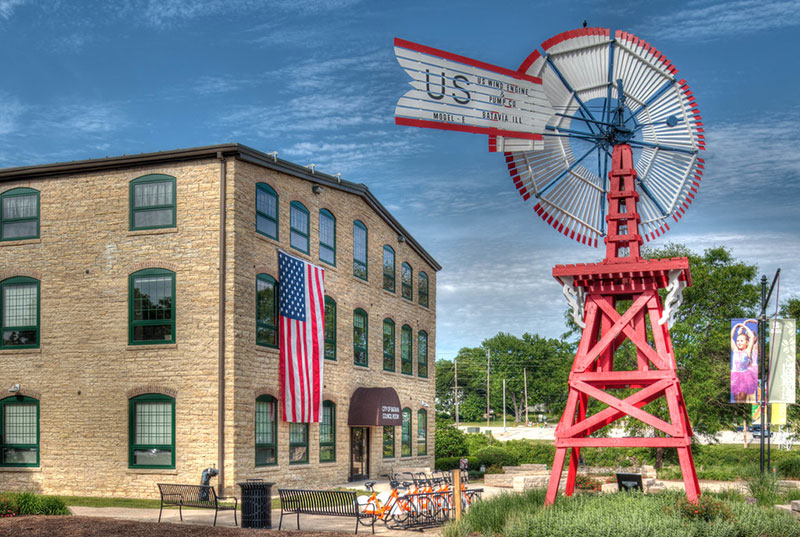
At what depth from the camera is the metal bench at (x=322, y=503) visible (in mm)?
18156

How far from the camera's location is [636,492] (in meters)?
16.5

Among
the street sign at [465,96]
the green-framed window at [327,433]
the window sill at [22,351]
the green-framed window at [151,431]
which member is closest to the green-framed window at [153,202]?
the window sill at [22,351]

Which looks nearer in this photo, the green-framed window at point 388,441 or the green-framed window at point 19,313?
the green-framed window at point 19,313

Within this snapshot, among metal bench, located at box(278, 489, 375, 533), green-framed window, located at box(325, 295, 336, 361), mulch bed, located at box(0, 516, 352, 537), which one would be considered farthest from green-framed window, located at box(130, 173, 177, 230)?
metal bench, located at box(278, 489, 375, 533)

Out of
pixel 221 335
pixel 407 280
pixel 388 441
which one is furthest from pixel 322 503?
pixel 407 280

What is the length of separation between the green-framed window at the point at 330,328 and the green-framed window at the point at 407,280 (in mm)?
7685

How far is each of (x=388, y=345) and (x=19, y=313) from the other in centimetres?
1482

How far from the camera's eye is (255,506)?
17906 mm

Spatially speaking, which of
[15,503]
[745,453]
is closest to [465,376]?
[745,453]

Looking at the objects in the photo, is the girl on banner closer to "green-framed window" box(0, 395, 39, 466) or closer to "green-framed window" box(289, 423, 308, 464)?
"green-framed window" box(289, 423, 308, 464)

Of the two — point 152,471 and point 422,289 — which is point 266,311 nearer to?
point 152,471

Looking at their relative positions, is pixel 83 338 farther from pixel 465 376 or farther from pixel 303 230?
pixel 465 376

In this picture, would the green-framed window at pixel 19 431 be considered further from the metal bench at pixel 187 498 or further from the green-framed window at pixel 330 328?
the green-framed window at pixel 330 328

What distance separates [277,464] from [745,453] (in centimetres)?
3158
